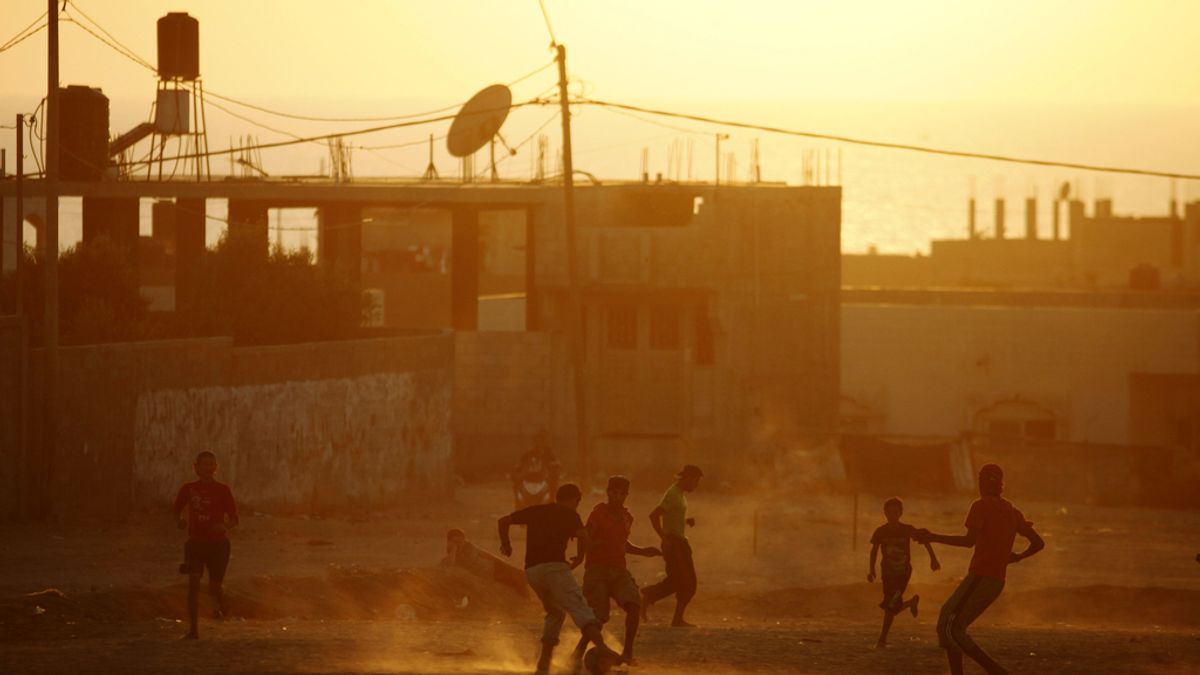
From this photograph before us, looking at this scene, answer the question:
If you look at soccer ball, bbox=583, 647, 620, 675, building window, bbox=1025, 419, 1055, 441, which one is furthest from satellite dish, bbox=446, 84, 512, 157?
soccer ball, bbox=583, 647, 620, 675

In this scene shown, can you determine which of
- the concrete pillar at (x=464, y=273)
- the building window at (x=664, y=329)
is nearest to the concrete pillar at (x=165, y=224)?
the concrete pillar at (x=464, y=273)

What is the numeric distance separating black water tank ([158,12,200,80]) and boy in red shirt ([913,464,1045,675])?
30.6m

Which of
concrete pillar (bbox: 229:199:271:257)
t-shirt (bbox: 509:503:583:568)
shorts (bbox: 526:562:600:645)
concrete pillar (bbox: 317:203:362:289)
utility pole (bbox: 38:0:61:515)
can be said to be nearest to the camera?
shorts (bbox: 526:562:600:645)

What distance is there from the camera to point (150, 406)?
83.8ft

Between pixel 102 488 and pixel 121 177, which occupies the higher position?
pixel 121 177

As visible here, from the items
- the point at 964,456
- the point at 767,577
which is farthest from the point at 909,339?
the point at 767,577

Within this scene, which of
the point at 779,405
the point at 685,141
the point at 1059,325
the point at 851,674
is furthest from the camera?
the point at 685,141

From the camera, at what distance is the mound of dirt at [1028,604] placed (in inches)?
859

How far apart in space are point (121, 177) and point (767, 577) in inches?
923

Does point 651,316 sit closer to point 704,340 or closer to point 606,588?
point 704,340

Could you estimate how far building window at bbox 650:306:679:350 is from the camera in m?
38.9

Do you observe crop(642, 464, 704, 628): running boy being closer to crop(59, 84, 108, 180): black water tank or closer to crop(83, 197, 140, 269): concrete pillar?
crop(59, 84, 108, 180): black water tank

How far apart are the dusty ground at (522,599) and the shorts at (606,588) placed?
23.2 inches

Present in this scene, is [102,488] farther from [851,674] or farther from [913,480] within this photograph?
[913,480]
